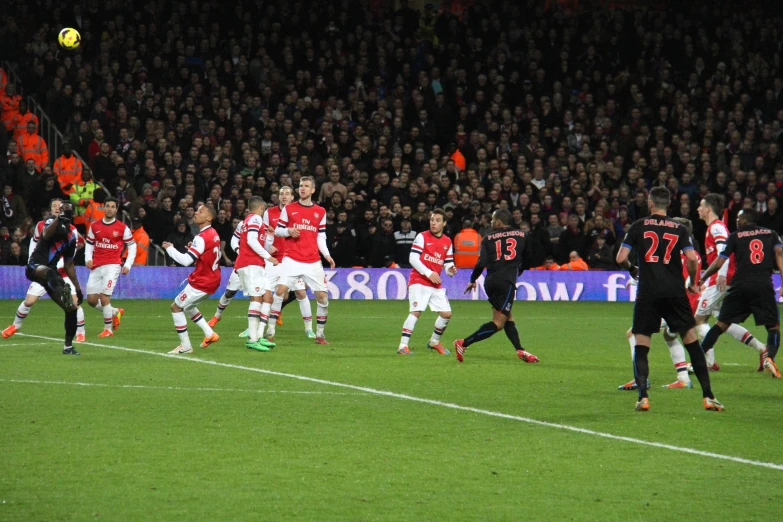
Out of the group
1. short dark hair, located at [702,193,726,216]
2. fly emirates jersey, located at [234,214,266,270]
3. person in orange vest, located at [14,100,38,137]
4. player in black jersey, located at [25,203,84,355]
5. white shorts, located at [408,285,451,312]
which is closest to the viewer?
short dark hair, located at [702,193,726,216]

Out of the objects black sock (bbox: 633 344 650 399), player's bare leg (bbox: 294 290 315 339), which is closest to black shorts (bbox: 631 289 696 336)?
black sock (bbox: 633 344 650 399)

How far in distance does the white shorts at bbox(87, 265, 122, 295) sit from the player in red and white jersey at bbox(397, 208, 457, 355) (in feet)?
16.1

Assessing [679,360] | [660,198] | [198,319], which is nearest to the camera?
[660,198]

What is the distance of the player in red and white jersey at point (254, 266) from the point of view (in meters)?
14.5

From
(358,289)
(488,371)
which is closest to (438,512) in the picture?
(488,371)

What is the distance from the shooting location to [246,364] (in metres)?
12.8

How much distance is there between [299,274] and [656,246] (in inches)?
264

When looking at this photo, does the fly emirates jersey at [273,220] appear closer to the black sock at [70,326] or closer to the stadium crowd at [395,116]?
the black sock at [70,326]

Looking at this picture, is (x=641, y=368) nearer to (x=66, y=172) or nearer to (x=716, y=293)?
(x=716, y=293)

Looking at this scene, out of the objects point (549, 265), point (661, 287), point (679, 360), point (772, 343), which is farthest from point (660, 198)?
point (549, 265)

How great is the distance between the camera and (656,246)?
31.1 ft

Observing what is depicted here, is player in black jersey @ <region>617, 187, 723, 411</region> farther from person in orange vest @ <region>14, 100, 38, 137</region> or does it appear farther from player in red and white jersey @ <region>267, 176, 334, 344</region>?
person in orange vest @ <region>14, 100, 38, 137</region>

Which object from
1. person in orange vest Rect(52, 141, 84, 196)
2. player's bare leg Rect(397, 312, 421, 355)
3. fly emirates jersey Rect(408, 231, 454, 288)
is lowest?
player's bare leg Rect(397, 312, 421, 355)

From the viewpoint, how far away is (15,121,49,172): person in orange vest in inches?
974
